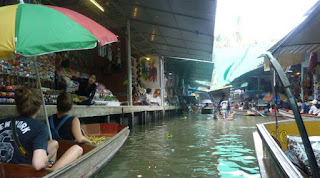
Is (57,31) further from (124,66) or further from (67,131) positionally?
(124,66)

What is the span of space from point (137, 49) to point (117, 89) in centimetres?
391

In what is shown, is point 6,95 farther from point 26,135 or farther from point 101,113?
point 26,135

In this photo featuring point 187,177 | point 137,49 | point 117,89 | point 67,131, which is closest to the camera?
point 67,131

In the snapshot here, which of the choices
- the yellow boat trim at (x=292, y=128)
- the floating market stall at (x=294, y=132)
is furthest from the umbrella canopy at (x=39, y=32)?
the yellow boat trim at (x=292, y=128)

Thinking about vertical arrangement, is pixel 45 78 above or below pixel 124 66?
below

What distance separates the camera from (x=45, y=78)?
24.0 feet

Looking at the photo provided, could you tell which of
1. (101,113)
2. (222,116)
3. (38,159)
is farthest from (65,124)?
(222,116)

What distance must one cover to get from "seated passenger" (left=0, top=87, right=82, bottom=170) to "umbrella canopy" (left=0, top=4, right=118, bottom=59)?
502 millimetres

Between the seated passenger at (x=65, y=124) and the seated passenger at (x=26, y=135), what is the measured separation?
3.96 ft

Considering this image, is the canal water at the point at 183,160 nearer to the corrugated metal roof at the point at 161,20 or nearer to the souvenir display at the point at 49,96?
the souvenir display at the point at 49,96

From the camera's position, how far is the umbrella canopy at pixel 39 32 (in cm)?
243

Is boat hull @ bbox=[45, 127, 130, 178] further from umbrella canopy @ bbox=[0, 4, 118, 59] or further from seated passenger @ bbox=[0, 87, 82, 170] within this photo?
umbrella canopy @ bbox=[0, 4, 118, 59]

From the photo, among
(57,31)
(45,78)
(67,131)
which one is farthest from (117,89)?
(57,31)

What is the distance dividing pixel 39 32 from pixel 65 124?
184 cm
